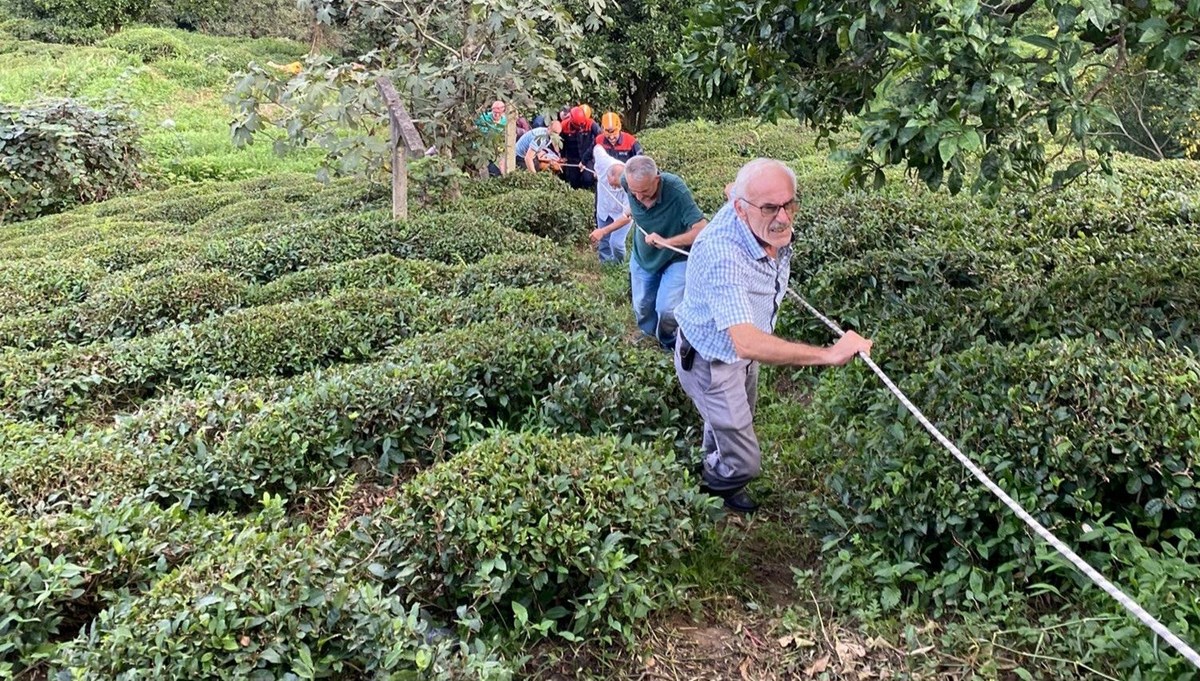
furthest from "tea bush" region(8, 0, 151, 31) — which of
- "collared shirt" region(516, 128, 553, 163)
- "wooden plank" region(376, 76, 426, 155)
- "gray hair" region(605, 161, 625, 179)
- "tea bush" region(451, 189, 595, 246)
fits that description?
"gray hair" region(605, 161, 625, 179)

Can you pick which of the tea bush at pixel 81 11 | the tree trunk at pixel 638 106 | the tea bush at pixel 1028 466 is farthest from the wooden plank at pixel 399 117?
the tea bush at pixel 81 11

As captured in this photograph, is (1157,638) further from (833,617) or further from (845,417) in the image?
(845,417)

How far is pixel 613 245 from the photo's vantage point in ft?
28.4

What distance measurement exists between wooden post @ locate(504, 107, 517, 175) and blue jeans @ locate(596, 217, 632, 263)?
3959 mm

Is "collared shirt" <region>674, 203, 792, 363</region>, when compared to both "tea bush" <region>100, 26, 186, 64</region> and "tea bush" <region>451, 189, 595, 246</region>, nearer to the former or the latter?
"tea bush" <region>451, 189, 595, 246</region>

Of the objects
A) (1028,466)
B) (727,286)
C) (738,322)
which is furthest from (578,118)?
(1028,466)

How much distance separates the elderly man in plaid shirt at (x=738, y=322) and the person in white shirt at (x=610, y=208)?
153 inches

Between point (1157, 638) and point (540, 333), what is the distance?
3.41m

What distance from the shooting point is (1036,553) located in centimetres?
312

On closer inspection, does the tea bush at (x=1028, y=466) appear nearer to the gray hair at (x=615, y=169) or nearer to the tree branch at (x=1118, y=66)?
the tree branch at (x=1118, y=66)

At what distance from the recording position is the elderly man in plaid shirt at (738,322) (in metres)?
3.39

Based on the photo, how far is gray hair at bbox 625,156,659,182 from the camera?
17.9 ft

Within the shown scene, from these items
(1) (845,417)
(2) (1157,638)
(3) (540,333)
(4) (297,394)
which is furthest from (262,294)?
(2) (1157,638)

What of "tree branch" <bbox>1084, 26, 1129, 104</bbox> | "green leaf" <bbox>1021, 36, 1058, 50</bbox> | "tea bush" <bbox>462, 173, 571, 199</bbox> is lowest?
"tea bush" <bbox>462, 173, 571, 199</bbox>
